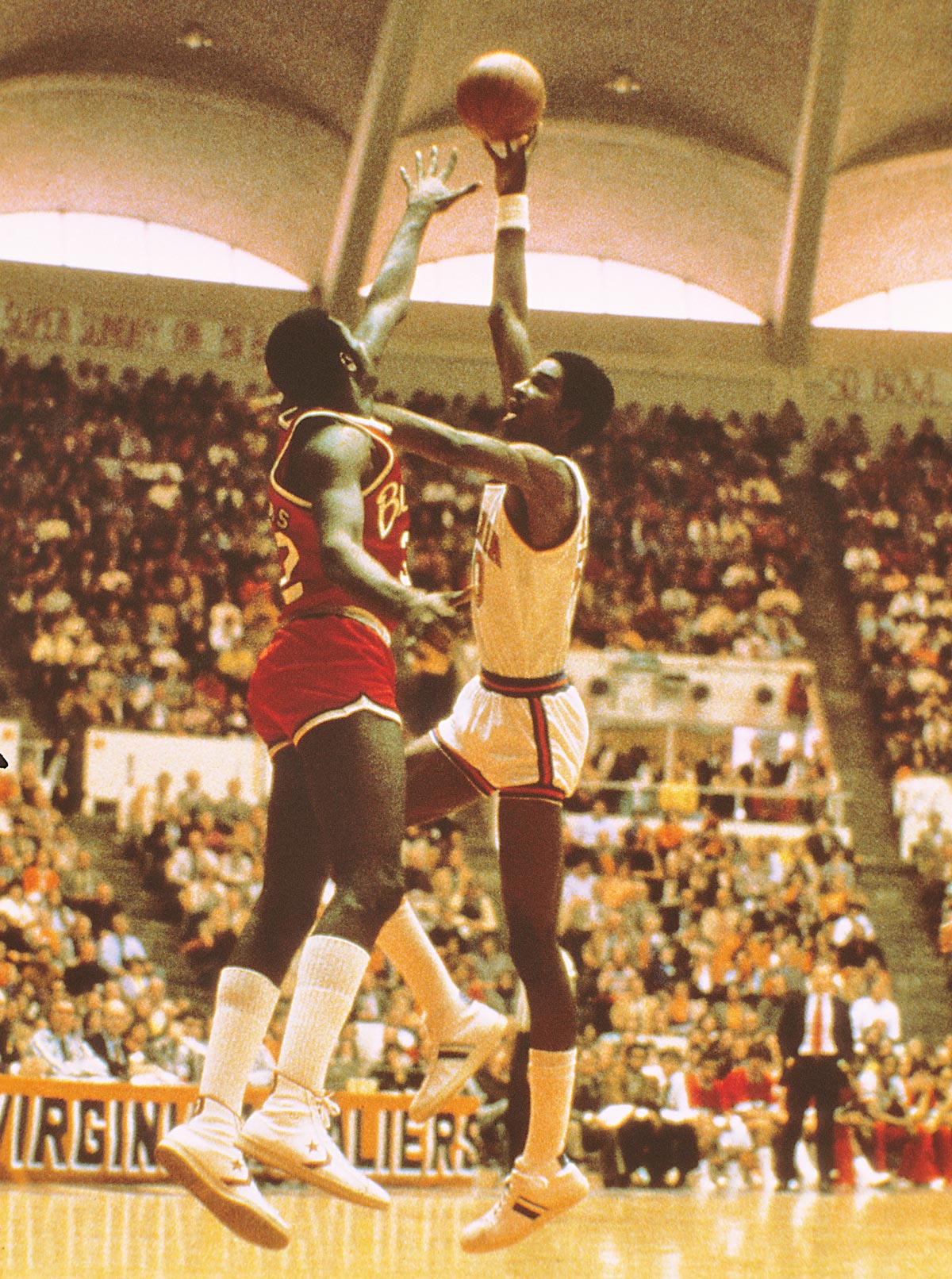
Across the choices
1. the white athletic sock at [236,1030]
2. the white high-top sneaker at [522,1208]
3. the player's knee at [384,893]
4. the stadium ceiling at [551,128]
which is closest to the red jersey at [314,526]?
the player's knee at [384,893]

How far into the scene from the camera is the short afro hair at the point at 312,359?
473cm

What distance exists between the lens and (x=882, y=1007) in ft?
46.9

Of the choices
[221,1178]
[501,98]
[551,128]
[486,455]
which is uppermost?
[551,128]

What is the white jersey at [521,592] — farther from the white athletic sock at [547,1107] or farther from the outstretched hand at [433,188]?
the white athletic sock at [547,1107]

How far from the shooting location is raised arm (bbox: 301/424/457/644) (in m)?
4.05

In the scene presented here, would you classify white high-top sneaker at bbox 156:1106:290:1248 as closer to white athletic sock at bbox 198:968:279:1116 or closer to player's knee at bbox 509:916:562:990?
white athletic sock at bbox 198:968:279:1116

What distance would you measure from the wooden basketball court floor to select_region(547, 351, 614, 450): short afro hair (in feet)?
9.33

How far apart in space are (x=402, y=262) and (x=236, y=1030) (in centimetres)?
240

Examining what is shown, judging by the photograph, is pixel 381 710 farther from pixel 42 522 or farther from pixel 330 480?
pixel 42 522

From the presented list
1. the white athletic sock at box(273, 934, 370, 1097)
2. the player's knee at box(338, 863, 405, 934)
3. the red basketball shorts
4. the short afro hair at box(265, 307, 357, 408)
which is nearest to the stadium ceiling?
the short afro hair at box(265, 307, 357, 408)

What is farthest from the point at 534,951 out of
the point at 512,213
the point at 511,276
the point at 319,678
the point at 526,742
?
the point at 512,213

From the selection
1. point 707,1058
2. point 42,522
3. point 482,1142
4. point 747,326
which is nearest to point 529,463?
point 482,1142

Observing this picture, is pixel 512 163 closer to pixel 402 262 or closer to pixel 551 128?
pixel 402 262

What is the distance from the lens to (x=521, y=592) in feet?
17.4
